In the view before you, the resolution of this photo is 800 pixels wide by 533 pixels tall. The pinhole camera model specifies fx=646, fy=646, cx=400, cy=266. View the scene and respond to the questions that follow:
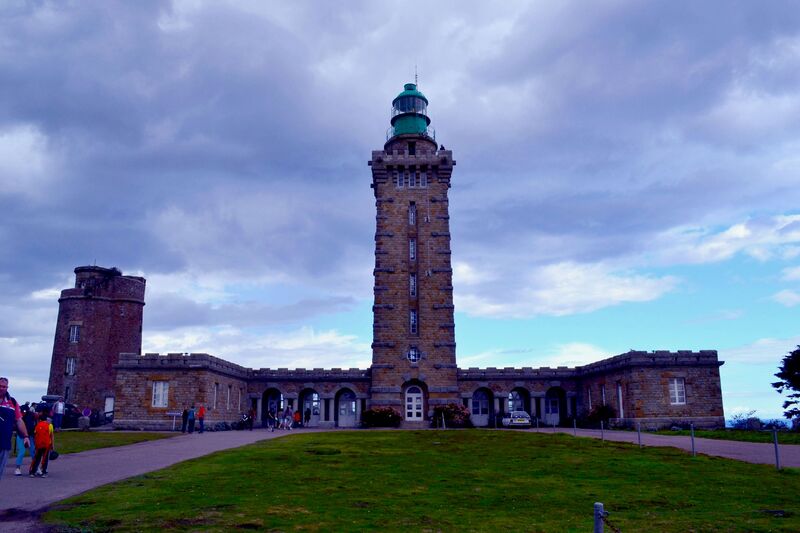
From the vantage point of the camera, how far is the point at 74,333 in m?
50.7

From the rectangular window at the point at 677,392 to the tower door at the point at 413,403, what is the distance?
16.3m

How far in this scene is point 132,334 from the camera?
53.2 meters

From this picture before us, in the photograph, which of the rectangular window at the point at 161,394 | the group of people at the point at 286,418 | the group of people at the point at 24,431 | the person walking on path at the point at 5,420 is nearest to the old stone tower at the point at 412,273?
the group of people at the point at 286,418

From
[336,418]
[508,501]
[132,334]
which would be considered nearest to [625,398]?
[336,418]

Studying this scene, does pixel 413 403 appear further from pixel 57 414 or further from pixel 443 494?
pixel 443 494

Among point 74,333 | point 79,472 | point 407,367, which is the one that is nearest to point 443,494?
point 79,472

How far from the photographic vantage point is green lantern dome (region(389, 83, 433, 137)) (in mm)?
47906

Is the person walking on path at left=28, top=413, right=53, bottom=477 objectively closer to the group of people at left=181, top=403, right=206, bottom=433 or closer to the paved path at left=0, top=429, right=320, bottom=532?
the paved path at left=0, top=429, right=320, bottom=532

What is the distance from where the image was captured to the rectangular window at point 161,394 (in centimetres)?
3694

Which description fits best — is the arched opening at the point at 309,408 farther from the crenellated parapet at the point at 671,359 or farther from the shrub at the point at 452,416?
the crenellated parapet at the point at 671,359

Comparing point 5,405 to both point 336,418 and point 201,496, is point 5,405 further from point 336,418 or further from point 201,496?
point 336,418

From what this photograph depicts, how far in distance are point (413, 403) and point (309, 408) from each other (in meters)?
8.13

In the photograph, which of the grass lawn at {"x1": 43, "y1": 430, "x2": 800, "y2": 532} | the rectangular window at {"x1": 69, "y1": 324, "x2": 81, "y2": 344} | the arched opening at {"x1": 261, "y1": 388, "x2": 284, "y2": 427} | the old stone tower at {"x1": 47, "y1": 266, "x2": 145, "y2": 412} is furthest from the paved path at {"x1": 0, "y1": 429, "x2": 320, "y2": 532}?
the rectangular window at {"x1": 69, "y1": 324, "x2": 81, "y2": 344}

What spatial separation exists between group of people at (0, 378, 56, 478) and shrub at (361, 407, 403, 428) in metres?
26.3
